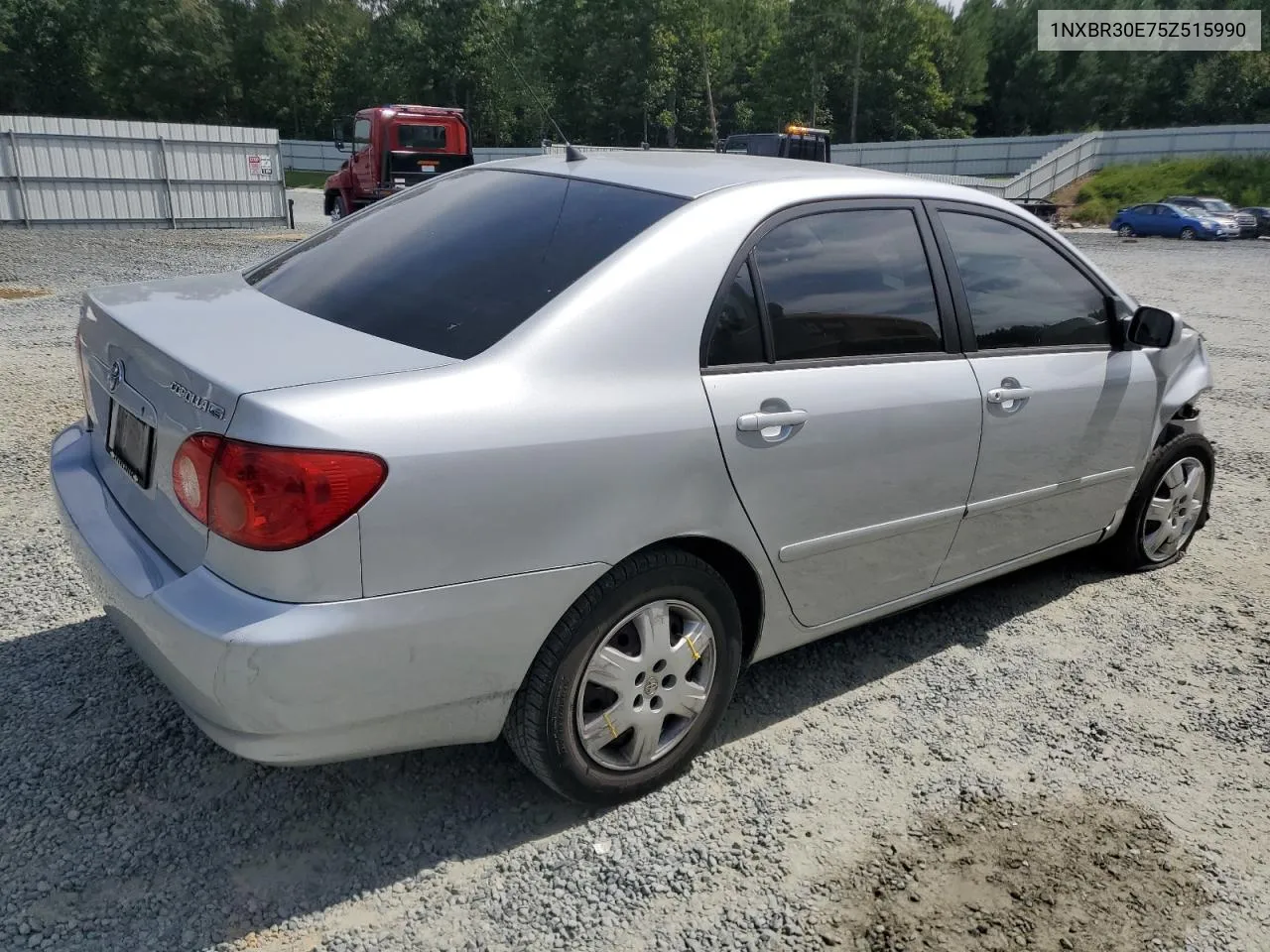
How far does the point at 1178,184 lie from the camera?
4006 cm

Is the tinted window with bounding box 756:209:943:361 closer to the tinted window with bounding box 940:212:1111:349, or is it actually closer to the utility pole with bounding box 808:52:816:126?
the tinted window with bounding box 940:212:1111:349

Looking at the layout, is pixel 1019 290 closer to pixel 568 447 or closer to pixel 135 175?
pixel 568 447

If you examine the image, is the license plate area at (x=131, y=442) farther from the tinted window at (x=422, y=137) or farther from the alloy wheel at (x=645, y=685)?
the tinted window at (x=422, y=137)

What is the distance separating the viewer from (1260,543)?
493 centimetres

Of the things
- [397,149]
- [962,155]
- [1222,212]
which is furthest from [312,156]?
[1222,212]

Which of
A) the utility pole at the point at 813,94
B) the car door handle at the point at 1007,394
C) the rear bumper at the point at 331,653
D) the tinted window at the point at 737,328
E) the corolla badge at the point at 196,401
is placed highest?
the utility pole at the point at 813,94

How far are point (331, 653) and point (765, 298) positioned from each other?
151 centimetres

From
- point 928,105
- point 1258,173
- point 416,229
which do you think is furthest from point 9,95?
point 416,229

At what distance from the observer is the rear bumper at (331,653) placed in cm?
207

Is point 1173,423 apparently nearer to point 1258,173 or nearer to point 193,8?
point 1258,173

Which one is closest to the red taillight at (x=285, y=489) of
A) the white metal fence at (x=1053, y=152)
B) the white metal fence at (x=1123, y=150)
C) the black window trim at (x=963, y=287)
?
the black window trim at (x=963, y=287)

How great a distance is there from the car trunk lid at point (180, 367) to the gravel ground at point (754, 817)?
2.62 feet

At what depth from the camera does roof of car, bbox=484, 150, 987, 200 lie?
2938 mm

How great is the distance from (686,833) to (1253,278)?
20.7 meters
